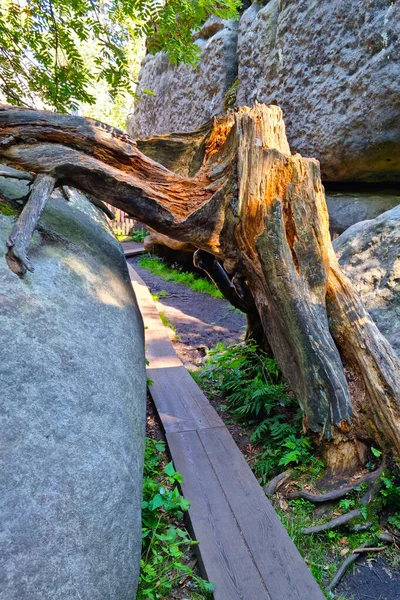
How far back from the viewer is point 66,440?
4.81 feet

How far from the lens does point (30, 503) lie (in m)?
1.23

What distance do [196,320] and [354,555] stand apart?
5.01m

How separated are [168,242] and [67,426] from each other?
27.9 feet

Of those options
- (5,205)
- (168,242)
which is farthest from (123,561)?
(168,242)

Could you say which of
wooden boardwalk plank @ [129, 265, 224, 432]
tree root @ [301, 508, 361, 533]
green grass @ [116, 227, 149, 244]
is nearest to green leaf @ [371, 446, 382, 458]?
tree root @ [301, 508, 361, 533]

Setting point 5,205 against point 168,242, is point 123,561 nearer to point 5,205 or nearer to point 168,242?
point 5,205

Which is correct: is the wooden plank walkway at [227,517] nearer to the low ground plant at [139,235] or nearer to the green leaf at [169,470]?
the green leaf at [169,470]

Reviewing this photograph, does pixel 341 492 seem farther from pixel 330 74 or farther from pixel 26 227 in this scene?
pixel 330 74

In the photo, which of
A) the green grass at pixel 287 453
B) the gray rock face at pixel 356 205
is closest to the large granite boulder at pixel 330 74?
the gray rock face at pixel 356 205

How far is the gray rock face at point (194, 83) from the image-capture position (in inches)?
320

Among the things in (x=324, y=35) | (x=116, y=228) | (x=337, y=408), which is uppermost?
(x=324, y=35)

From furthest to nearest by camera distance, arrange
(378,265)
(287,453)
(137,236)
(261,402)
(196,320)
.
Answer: (137,236) < (196,320) < (378,265) < (261,402) < (287,453)

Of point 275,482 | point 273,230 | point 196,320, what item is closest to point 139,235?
point 196,320

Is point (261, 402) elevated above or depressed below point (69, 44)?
below
